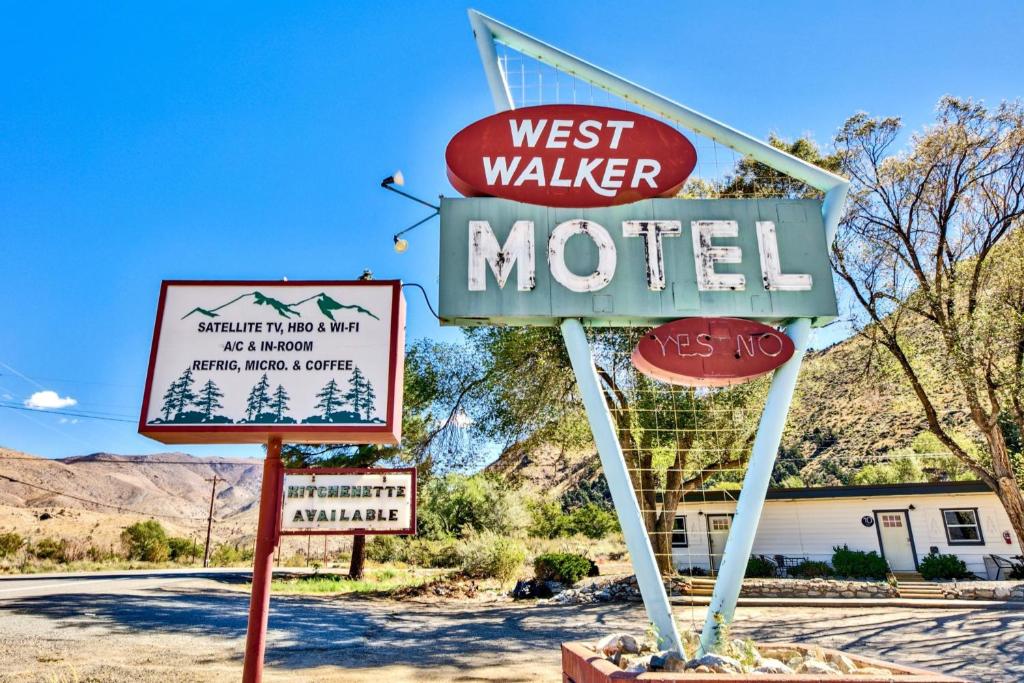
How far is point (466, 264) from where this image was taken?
23.9ft

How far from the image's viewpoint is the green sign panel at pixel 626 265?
23.6 ft

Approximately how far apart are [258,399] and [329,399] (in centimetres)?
69

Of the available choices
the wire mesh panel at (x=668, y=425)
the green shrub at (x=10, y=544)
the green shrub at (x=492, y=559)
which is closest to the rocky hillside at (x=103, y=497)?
the green shrub at (x=10, y=544)

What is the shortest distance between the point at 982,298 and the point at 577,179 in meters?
13.2

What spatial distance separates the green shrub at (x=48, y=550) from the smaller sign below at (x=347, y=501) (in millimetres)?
48269

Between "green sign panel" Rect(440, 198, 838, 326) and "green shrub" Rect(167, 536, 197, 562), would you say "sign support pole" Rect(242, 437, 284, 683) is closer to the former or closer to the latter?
"green sign panel" Rect(440, 198, 838, 326)

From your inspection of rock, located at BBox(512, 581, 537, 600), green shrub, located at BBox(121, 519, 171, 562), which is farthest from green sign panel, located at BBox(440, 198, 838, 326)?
green shrub, located at BBox(121, 519, 171, 562)

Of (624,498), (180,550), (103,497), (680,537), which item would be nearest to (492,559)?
(680,537)

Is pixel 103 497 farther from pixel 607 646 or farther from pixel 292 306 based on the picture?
pixel 607 646

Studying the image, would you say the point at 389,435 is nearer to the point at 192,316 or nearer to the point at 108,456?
the point at 192,316

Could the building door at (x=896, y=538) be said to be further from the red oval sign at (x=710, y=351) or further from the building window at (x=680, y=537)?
the red oval sign at (x=710, y=351)

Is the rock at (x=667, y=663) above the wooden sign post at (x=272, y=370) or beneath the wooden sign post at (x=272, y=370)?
beneath

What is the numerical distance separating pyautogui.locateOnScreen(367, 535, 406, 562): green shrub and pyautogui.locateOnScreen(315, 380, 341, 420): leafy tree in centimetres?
3550

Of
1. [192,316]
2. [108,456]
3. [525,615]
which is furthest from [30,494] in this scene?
[192,316]
